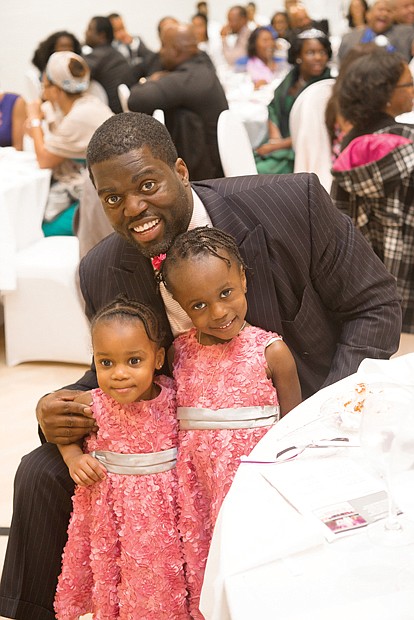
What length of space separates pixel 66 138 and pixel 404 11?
5.87 meters

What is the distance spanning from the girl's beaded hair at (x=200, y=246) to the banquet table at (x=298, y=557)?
521 mm

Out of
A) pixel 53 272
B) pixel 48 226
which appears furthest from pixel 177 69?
pixel 53 272

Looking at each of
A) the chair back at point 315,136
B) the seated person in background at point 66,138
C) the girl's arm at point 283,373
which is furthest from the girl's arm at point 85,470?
the chair back at point 315,136

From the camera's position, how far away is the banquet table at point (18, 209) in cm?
394

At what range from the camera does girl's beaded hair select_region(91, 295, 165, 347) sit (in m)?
1.72

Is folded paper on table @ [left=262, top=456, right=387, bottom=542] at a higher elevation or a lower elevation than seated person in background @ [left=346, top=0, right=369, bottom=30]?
higher

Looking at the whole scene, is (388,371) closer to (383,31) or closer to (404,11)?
(383,31)

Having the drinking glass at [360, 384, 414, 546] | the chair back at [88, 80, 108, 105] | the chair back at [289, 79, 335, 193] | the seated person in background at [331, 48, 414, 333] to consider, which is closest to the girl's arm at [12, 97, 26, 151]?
the chair back at [88, 80, 108, 105]

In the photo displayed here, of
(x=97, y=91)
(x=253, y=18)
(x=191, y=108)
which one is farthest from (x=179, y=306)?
(x=253, y=18)

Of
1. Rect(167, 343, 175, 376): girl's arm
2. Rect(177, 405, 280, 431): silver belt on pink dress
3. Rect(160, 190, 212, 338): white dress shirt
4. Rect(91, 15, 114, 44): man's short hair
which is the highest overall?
Rect(160, 190, 212, 338): white dress shirt

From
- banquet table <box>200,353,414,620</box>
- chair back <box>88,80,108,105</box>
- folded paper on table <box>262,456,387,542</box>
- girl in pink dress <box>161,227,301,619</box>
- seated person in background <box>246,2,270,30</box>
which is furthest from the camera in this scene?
seated person in background <box>246,2,270,30</box>

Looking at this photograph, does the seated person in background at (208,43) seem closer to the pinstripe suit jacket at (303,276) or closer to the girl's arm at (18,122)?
the girl's arm at (18,122)

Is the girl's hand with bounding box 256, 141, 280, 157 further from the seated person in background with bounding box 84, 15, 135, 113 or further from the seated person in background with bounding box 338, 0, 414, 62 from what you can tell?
the seated person in background with bounding box 338, 0, 414, 62

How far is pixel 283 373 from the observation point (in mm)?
1714
